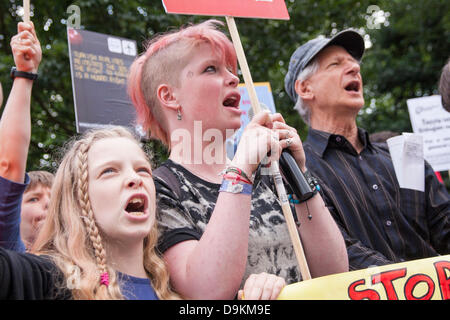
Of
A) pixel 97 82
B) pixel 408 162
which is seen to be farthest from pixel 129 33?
pixel 408 162

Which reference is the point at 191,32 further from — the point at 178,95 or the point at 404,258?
the point at 404,258

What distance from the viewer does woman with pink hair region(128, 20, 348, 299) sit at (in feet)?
5.85

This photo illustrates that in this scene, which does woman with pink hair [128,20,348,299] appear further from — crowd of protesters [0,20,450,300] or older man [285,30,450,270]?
older man [285,30,450,270]

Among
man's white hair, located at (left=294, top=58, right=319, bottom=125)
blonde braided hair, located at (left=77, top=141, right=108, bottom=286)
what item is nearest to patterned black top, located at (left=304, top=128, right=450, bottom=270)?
man's white hair, located at (left=294, top=58, right=319, bottom=125)

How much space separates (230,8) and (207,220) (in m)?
0.81

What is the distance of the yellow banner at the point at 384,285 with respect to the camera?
1.83 m

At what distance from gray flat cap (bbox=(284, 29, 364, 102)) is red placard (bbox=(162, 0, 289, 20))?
90cm

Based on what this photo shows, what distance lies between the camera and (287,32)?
860cm

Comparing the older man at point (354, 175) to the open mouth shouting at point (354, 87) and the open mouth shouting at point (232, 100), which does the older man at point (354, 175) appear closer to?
the open mouth shouting at point (354, 87)

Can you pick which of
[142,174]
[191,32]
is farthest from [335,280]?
[191,32]

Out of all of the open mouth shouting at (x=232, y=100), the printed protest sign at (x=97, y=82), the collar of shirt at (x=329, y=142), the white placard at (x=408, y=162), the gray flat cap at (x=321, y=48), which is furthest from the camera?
the printed protest sign at (x=97, y=82)

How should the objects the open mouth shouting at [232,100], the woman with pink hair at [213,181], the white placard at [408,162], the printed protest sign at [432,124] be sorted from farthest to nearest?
the printed protest sign at [432,124]
the white placard at [408,162]
the open mouth shouting at [232,100]
the woman with pink hair at [213,181]

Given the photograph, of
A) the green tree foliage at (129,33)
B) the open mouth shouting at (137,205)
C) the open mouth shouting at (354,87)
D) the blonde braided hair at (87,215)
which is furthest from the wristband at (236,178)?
the green tree foliage at (129,33)

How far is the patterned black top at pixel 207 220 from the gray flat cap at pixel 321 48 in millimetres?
1270
